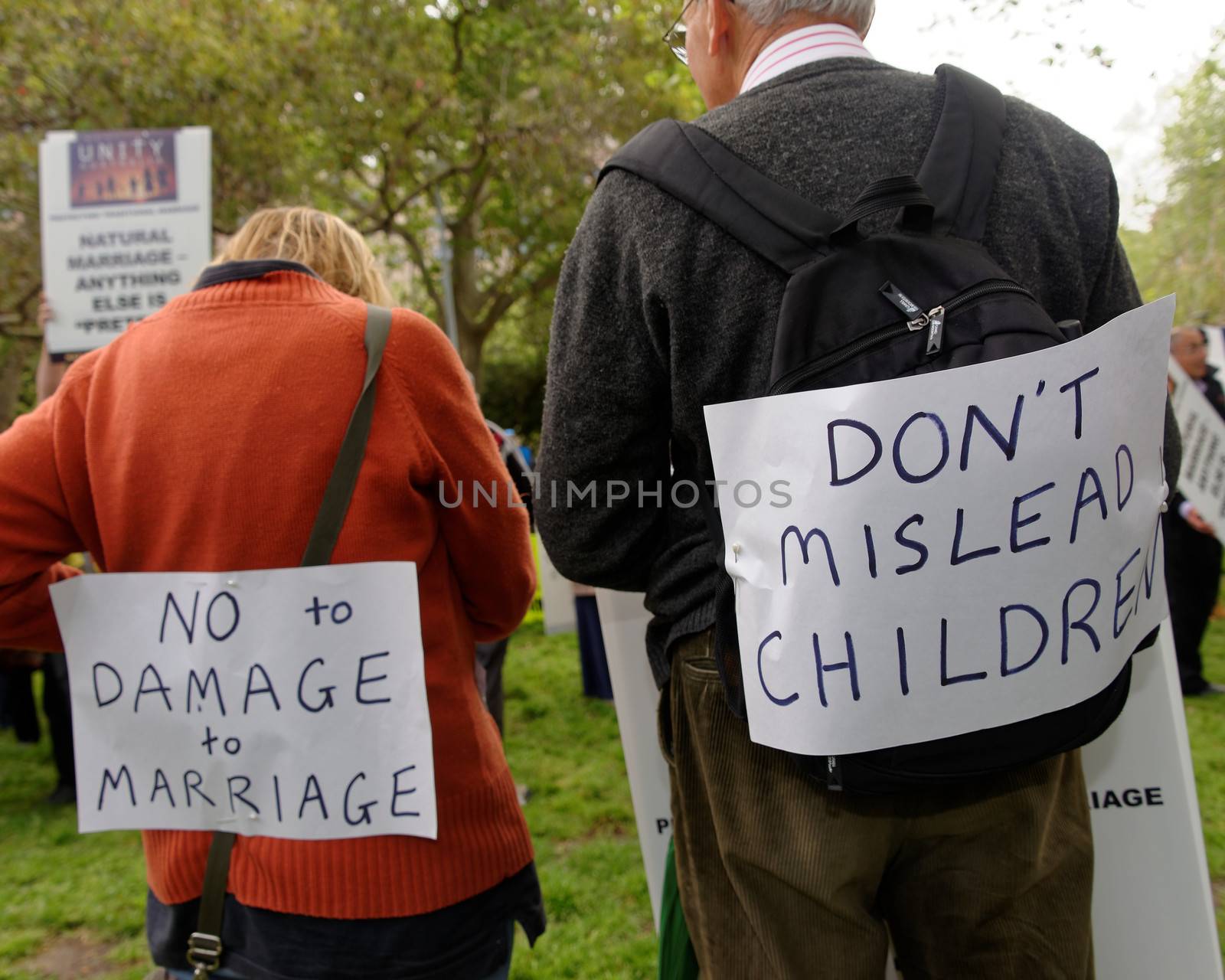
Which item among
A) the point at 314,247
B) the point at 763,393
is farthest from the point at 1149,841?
the point at 314,247

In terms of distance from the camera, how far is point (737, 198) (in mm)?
1101

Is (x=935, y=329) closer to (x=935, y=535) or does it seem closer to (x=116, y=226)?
(x=935, y=535)

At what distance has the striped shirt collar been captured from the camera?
123cm

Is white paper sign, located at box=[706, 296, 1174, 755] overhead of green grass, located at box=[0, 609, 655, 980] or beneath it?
overhead

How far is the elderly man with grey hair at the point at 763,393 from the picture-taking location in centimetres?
113

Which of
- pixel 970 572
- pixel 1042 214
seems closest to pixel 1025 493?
pixel 970 572

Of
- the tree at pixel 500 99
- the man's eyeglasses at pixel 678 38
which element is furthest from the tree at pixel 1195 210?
the man's eyeglasses at pixel 678 38

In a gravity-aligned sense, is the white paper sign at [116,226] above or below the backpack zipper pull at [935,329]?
above

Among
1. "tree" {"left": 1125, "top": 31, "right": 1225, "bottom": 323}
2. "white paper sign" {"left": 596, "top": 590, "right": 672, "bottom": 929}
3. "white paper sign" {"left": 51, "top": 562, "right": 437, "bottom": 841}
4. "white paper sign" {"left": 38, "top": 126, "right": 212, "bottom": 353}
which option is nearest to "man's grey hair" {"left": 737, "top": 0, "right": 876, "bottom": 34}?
"white paper sign" {"left": 51, "top": 562, "right": 437, "bottom": 841}

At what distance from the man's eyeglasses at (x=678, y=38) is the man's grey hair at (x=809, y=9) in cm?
16

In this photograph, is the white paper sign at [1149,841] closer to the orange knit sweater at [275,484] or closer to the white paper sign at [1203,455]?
the orange knit sweater at [275,484]

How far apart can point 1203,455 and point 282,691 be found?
11.3 feet

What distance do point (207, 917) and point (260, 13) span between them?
7000mm

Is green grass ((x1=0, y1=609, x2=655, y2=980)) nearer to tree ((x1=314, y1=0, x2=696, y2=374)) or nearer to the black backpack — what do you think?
the black backpack
